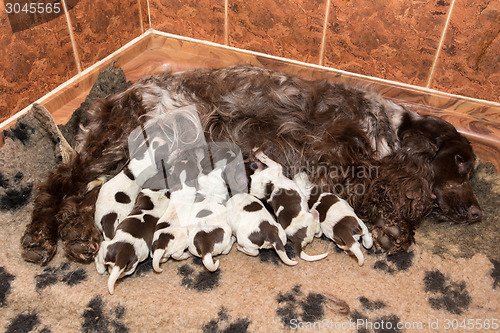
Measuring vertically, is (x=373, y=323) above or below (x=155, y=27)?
below

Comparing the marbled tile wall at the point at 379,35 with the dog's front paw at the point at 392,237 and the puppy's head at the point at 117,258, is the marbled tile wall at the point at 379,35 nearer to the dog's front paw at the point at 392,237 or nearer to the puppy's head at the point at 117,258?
the dog's front paw at the point at 392,237

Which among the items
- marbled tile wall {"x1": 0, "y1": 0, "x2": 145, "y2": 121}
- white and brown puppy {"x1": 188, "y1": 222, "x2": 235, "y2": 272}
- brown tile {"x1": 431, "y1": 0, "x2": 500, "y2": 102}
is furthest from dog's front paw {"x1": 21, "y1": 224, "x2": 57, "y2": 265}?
brown tile {"x1": 431, "y1": 0, "x2": 500, "y2": 102}

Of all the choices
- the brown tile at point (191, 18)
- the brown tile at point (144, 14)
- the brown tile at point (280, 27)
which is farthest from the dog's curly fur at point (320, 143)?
the brown tile at point (144, 14)

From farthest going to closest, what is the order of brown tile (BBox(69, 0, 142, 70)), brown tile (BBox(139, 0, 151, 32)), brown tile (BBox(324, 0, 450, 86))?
brown tile (BBox(139, 0, 151, 32)) < brown tile (BBox(69, 0, 142, 70)) < brown tile (BBox(324, 0, 450, 86))

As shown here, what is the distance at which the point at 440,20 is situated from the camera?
2893 millimetres

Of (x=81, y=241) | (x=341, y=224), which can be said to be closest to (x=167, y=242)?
(x=81, y=241)

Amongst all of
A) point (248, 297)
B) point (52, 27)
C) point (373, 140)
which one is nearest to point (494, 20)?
point (373, 140)

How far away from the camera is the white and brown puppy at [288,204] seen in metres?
2.21

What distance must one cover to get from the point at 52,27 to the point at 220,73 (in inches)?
44.7

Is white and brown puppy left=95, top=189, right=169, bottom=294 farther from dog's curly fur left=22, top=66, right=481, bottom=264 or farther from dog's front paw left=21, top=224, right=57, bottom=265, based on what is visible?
dog's curly fur left=22, top=66, right=481, bottom=264

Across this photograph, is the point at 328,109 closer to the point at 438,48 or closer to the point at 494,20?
the point at 438,48

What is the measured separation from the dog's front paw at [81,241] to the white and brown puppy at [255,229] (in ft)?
2.24

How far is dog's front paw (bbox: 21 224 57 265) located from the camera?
7.39ft

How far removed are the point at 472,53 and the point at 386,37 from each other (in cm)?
54
